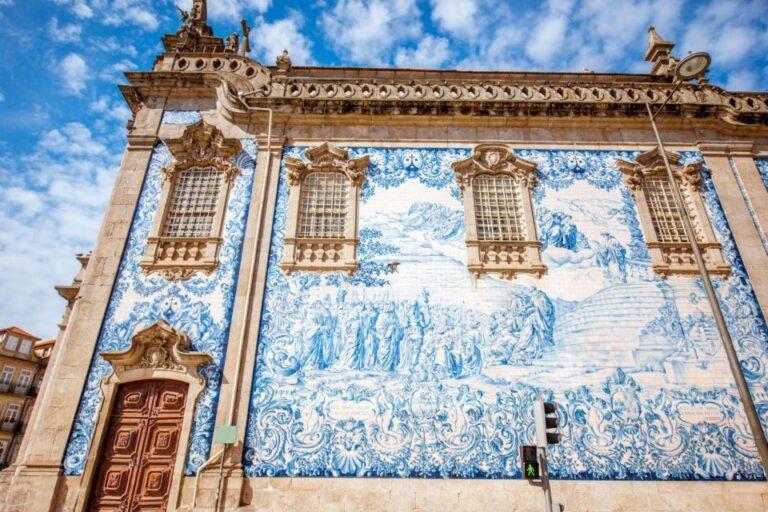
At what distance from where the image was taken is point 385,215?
9.88m

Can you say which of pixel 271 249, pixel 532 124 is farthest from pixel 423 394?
pixel 532 124

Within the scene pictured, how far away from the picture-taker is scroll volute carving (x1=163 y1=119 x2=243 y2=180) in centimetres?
1023

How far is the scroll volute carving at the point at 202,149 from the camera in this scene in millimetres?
10227

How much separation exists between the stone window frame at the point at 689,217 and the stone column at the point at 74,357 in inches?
415

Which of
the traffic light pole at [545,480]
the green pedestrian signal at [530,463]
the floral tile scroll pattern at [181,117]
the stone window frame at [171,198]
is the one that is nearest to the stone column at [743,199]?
the green pedestrian signal at [530,463]

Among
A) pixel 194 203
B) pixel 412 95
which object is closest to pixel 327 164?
pixel 412 95

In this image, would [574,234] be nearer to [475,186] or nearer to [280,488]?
[475,186]

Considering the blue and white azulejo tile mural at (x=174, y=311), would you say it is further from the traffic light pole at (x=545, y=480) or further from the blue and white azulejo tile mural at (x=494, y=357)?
the traffic light pole at (x=545, y=480)

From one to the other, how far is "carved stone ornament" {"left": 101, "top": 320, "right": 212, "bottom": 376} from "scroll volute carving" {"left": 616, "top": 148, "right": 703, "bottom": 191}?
9.37 meters

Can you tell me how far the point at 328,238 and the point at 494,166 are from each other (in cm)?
399

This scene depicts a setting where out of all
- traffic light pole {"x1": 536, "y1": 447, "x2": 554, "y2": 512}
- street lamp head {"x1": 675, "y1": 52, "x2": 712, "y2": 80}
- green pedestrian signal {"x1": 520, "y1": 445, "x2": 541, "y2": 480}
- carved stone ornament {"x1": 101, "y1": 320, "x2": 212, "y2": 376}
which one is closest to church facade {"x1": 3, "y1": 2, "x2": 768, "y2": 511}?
carved stone ornament {"x1": 101, "y1": 320, "x2": 212, "y2": 376}

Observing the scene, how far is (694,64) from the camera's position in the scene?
7.31m

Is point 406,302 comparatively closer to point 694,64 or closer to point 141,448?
point 141,448

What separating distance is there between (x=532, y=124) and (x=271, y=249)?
6.54m
